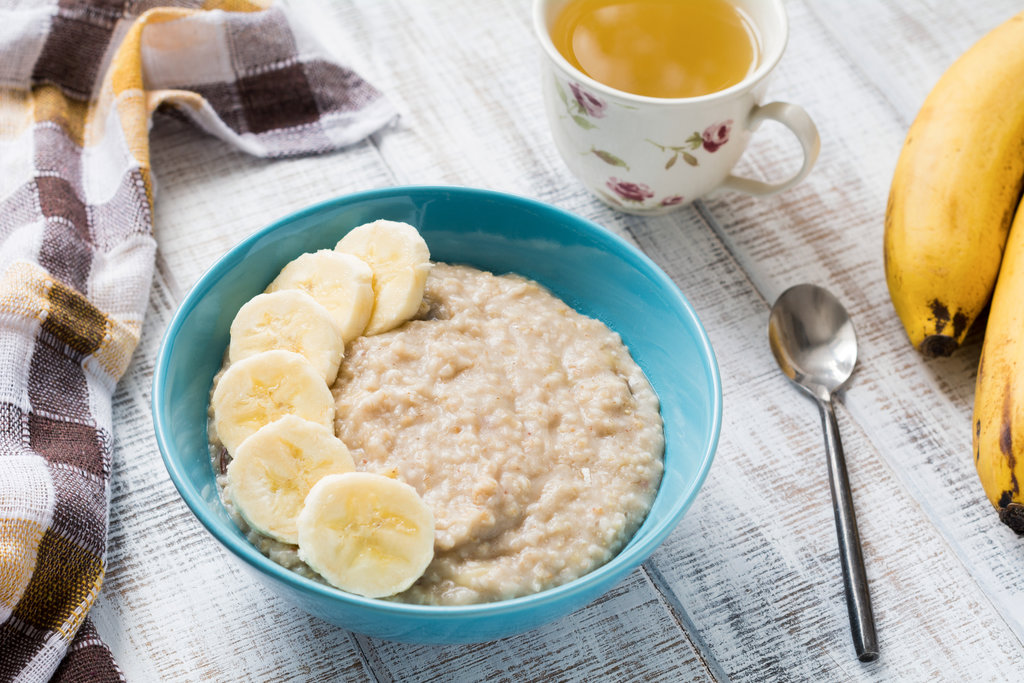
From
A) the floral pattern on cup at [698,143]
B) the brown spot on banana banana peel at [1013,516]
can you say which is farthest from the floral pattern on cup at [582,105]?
the brown spot on banana banana peel at [1013,516]

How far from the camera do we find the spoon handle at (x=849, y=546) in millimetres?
1442

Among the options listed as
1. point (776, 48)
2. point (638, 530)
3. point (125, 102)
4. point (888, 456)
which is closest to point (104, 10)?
point (125, 102)

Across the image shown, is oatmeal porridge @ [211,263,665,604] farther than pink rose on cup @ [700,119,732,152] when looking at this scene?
No

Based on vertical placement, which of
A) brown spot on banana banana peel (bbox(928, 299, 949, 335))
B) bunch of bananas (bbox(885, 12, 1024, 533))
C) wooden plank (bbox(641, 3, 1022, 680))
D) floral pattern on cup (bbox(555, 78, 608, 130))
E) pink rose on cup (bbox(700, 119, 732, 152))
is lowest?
wooden plank (bbox(641, 3, 1022, 680))

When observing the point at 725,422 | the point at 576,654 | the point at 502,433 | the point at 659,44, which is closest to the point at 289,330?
the point at 502,433

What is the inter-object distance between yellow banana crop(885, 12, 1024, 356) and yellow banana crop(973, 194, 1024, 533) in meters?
0.05

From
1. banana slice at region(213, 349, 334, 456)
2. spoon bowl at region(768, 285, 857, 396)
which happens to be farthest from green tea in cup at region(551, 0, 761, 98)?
banana slice at region(213, 349, 334, 456)

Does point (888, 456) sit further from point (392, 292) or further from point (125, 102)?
point (125, 102)

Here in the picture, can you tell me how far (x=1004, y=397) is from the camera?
153 centimetres

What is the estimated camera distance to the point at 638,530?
55.6 inches

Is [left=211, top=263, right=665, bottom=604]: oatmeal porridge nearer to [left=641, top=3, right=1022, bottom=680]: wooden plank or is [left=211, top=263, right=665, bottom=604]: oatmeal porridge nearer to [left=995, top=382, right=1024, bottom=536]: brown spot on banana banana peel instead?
[left=641, top=3, right=1022, bottom=680]: wooden plank

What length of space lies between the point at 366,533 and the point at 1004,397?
1.02 metres

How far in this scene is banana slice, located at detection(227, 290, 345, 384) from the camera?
144 cm

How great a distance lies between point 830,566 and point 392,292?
82 cm
